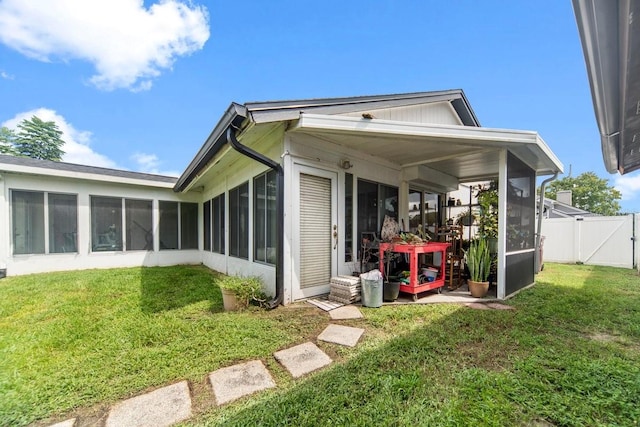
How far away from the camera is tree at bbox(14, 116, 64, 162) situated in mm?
23438

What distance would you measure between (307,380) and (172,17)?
328 inches

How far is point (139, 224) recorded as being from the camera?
881 cm

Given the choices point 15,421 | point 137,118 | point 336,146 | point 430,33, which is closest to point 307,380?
point 15,421

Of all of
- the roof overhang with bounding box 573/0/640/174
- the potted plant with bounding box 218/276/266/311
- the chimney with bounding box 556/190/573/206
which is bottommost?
the potted plant with bounding box 218/276/266/311

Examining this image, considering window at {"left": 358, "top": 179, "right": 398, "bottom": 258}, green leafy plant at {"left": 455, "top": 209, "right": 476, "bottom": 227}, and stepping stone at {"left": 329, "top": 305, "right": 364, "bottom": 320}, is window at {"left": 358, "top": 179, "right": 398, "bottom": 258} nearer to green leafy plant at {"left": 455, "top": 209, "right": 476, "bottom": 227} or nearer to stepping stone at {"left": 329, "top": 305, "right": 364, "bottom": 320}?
stepping stone at {"left": 329, "top": 305, "right": 364, "bottom": 320}

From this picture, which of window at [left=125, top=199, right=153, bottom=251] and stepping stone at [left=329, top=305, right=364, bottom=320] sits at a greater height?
window at [left=125, top=199, right=153, bottom=251]

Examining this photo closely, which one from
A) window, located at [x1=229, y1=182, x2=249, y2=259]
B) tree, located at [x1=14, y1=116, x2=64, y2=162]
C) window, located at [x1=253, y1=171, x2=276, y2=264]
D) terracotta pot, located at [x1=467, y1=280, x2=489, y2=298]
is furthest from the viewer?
tree, located at [x1=14, y1=116, x2=64, y2=162]

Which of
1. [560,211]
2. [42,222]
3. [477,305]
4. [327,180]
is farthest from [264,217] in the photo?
[560,211]

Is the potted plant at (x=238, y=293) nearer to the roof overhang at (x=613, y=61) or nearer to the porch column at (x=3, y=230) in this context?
the roof overhang at (x=613, y=61)

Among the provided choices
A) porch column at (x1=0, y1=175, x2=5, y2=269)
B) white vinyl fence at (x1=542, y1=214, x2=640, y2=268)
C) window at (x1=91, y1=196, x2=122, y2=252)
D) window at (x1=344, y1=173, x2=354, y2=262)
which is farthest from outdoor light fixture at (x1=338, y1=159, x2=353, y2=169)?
white vinyl fence at (x1=542, y1=214, x2=640, y2=268)

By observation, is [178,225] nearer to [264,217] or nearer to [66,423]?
[264,217]

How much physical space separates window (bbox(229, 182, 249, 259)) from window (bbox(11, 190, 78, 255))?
489cm

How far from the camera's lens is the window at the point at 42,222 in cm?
704

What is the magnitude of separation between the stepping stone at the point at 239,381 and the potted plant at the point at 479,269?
156 inches
